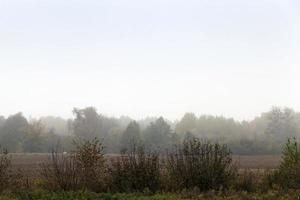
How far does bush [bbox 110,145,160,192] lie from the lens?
54.0 feet

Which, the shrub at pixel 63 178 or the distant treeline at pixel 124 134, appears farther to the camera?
the distant treeline at pixel 124 134

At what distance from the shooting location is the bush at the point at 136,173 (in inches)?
648

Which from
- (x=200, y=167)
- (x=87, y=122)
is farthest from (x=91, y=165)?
(x=87, y=122)

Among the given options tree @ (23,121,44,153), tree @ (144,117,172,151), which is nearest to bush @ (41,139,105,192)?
tree @ (144,117,172,151)

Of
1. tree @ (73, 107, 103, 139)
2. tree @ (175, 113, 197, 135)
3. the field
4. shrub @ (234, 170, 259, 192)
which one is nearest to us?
shrub @ (234, 170, 259, 192)

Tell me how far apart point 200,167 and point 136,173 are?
2.12 metres

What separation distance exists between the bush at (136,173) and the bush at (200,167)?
618 mm

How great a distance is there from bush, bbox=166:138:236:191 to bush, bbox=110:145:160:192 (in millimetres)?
618

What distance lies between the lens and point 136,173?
16.8 m

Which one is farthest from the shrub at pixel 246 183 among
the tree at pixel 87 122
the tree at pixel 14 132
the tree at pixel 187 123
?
the tree at pixel 187 123

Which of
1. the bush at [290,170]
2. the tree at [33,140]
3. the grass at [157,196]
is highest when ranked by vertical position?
the tree at [33,140]

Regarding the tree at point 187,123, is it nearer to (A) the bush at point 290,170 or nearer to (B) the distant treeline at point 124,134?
(B) the distant treeline at point 124,134

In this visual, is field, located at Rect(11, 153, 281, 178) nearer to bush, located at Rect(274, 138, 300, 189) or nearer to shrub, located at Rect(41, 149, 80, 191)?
bush, located at Rect(274, 138, 300, 189)

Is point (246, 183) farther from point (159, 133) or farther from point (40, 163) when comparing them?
point (159, 133)
